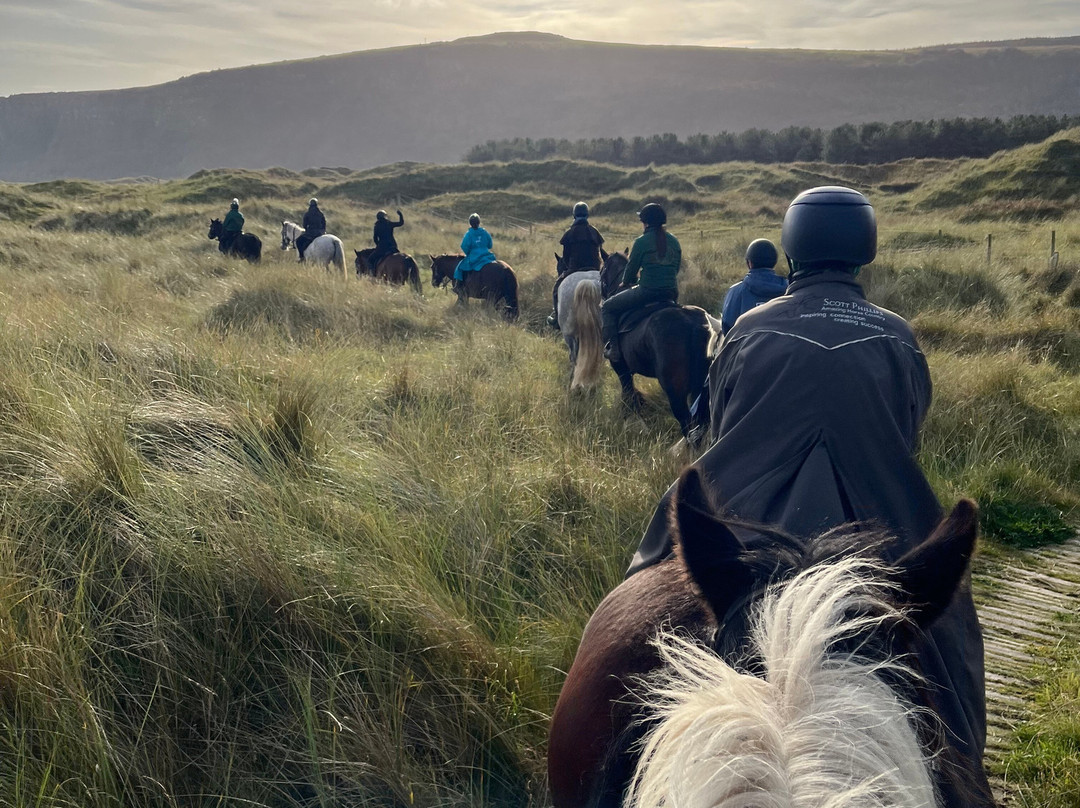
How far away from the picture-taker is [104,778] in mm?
2387

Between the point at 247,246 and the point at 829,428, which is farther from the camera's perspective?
the point at 247,246

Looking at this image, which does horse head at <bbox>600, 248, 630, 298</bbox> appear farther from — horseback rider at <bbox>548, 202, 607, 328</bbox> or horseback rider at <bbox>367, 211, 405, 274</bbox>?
horseback rider at <bbox>367, 211, 405, 274</bbox>

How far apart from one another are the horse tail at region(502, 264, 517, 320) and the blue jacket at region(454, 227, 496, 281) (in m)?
0.42

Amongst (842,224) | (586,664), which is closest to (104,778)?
(586,664)

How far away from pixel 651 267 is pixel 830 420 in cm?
537

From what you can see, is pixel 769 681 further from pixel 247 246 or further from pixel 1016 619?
pixel 247 246

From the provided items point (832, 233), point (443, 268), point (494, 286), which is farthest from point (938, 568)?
point (443, 268)

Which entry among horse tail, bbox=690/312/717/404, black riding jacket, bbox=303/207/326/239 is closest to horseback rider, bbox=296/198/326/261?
black riding jacket, bbox=303/207/326/239

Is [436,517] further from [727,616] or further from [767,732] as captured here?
[767,732]

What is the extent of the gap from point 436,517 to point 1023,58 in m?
172

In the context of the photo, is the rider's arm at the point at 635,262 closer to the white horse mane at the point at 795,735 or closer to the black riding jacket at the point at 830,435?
the black riding jacket at the point at 830,435

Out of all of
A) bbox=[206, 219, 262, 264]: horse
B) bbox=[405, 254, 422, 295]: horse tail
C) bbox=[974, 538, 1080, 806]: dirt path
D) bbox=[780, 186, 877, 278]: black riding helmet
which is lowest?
bbox=[974, 538, 1080, 806]: dirt path

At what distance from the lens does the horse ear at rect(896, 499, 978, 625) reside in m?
1.33

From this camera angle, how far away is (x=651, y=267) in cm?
725
